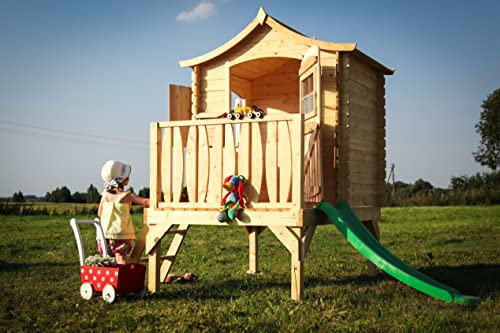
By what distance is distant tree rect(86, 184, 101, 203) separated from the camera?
25.4 meters

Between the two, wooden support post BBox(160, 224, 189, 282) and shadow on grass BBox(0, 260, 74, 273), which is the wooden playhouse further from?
shadow on grass BBox(0, 260, 74, 273)

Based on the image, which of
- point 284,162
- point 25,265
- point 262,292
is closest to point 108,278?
point 262,292

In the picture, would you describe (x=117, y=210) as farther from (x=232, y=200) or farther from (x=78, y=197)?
(x=78, y=197)

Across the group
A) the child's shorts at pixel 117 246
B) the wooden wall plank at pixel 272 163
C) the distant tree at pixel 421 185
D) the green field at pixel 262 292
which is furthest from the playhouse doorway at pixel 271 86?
the distant tree at pixel 421 185

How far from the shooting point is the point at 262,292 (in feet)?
23.3

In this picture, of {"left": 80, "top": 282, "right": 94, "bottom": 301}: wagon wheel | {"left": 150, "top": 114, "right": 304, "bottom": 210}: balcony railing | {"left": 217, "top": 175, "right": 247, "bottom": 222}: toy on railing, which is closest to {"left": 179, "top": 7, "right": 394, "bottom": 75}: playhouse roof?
{"left": 150, "top": 114, "right": 304, "bottom": 210}: balcony railing

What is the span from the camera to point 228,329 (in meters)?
5.27

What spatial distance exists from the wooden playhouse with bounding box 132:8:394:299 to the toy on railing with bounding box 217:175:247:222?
0.37ft

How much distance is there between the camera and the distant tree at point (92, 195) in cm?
2539

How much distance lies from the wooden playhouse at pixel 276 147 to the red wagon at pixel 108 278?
66 centimetres

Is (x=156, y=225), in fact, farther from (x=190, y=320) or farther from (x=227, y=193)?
(x=190, y=320)

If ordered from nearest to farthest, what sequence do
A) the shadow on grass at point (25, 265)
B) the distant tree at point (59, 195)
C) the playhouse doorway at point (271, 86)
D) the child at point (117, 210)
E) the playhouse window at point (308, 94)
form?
the child at point (117, 210) → the playhouse window at point (308, 94) → the shadow on grass at point (25, 265) → the playhouse doorway at point (271, 86) → the distant tree at point (59, 195)

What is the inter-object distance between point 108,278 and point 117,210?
853 mm

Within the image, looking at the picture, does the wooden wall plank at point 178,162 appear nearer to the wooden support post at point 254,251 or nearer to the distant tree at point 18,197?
the wooden support post at point 254,251
